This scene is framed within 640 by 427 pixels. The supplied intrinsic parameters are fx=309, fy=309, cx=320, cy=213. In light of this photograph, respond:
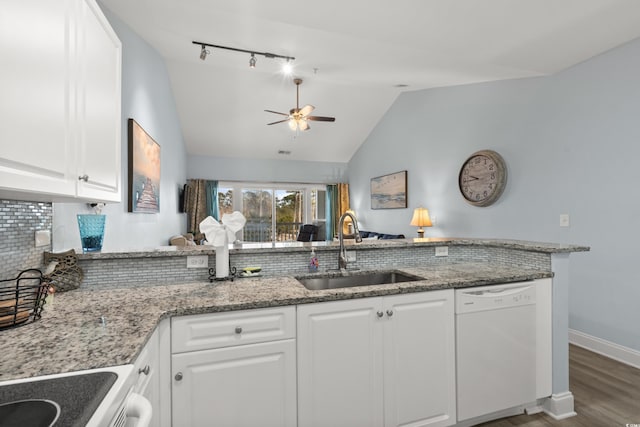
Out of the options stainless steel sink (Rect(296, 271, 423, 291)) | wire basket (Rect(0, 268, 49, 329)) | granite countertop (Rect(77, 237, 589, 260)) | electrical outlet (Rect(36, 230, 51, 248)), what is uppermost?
electrical outlet (Rect(36, 230, 51, 248))

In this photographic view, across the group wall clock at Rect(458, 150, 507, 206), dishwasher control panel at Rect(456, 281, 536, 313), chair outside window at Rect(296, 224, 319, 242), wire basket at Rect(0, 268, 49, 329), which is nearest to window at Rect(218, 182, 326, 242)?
chair outside window at Rect(296, 224, 319, 242)

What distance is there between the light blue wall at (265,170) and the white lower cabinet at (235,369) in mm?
5723

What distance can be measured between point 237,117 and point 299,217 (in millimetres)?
2781

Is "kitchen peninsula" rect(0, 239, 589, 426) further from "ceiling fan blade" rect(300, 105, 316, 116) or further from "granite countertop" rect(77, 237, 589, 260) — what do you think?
"ceiling fan blade" rect(300, 105, 316, 116)

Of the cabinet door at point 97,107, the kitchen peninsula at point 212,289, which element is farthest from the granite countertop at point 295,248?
the cabinet door at point 97,107

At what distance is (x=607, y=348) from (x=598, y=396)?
0.79 meters

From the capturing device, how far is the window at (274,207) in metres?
6.83

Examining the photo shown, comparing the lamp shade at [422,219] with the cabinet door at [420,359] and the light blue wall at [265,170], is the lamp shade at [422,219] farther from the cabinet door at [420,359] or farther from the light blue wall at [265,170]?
the light blue wall at [265,170]

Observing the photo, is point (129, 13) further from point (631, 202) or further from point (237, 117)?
point (631, 202)

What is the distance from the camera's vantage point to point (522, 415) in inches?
75.1

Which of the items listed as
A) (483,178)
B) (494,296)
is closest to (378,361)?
(494,296)

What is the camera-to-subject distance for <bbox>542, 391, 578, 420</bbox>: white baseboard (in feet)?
6.19

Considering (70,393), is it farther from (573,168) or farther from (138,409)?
(573,168)

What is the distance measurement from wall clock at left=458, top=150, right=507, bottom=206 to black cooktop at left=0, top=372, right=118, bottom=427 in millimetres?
3768
